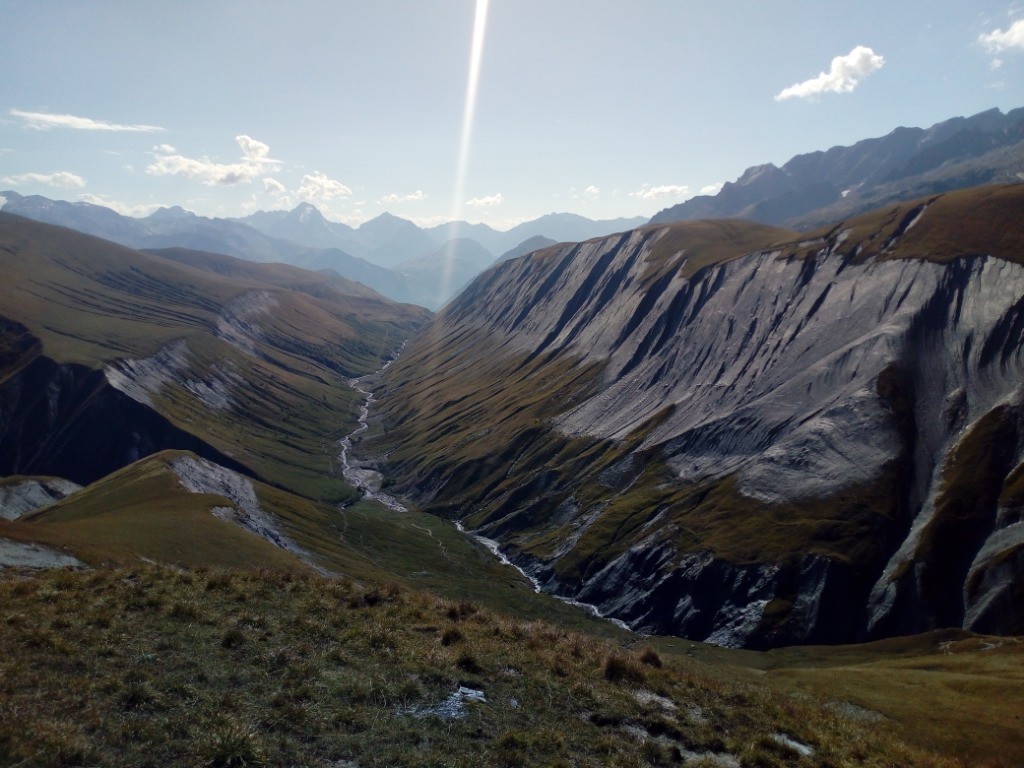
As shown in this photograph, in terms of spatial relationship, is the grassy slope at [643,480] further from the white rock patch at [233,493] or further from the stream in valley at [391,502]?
the white rock patch at [233,493]

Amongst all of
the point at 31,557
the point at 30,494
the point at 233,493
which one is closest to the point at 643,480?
the point at 233,493

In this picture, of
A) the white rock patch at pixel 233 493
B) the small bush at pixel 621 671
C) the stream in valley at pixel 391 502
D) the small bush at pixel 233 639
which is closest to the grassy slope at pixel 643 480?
the stream in valley at pixel 391 502

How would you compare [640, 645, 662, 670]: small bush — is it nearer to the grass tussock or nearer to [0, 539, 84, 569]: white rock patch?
the grass tussock

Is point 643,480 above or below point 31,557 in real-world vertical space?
below

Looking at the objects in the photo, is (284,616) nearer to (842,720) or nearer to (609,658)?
(609,658)

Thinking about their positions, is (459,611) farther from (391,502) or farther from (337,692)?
(391,502)

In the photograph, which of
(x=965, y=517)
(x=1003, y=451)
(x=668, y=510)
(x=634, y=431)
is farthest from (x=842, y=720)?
(x=634, y=431)
